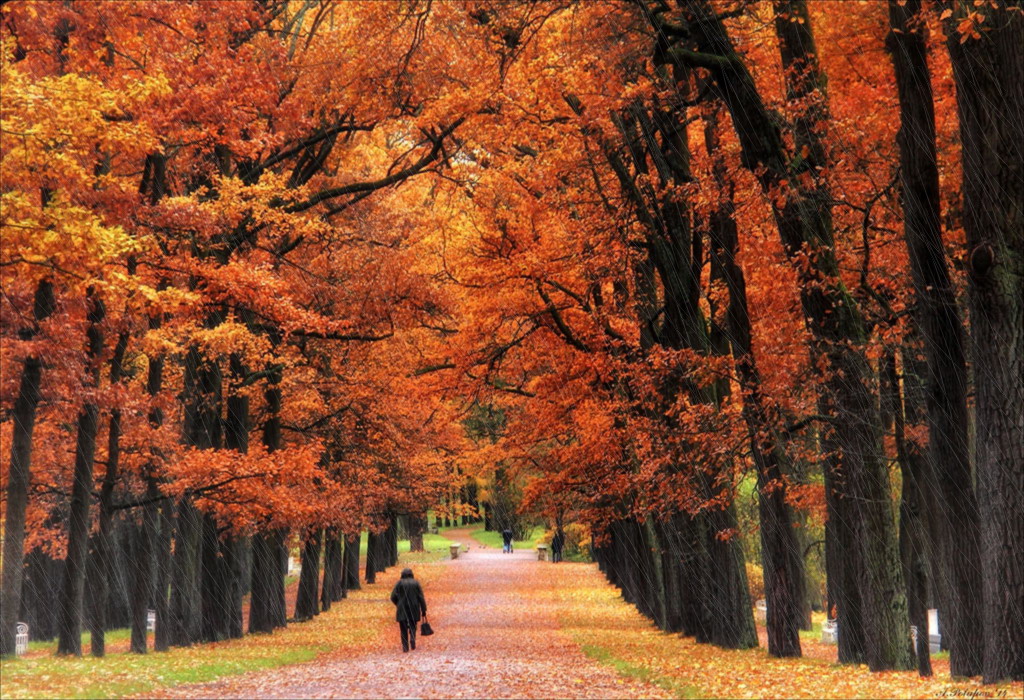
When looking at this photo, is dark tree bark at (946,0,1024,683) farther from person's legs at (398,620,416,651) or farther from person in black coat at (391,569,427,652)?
person's legs at (398,620,416,651)

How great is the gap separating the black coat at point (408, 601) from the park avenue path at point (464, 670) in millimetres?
729

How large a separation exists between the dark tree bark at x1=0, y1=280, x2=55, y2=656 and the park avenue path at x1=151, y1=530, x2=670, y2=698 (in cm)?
408

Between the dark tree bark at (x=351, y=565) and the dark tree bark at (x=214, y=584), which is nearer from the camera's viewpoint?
the dark tree bark at (x=214, y=584)

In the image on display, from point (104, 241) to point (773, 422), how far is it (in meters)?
9.28

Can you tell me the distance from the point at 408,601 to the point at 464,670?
164 inches

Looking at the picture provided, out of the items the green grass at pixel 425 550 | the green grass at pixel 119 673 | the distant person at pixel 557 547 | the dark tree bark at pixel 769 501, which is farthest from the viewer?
the green grass at pixel 425 550

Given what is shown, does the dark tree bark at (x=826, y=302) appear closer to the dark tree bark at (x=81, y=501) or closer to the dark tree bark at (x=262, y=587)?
the dark tree bark at (x=81, y=501)

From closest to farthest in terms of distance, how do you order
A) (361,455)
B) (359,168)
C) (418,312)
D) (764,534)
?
(764,534) → (418,312) → (359,168) → (361,455)

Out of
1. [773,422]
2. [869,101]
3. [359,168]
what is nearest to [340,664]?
[773,422]

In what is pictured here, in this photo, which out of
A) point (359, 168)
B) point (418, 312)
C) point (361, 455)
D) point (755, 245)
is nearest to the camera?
point (755, 245)

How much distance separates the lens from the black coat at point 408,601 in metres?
Result: 21.1

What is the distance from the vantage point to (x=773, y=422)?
14625 millimetres

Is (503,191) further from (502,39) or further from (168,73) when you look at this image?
(168,73)

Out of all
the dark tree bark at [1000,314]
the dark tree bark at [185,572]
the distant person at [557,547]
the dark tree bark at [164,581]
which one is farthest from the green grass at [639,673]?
the distant person at [557,547]
